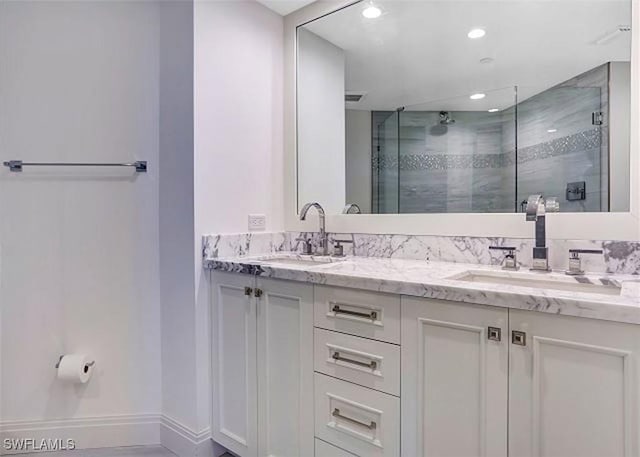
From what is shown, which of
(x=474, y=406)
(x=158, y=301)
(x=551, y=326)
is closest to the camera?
(x=551, y=326)

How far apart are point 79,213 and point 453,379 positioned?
1805mm

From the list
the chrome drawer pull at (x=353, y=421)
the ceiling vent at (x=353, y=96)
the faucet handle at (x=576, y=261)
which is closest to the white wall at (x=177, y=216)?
the chrome drawer pull at (x=353, y=421)

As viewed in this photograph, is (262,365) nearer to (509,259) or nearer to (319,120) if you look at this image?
(509,259)

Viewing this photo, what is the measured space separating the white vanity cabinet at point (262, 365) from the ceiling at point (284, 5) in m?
1.50

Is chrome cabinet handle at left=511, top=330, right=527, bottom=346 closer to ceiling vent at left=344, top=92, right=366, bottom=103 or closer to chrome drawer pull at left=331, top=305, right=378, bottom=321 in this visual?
chrome drawer pull at left=331, top=305, right=378, bottom=321

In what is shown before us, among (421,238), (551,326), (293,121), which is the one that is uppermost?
(293,121)

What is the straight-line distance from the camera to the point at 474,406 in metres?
1.08

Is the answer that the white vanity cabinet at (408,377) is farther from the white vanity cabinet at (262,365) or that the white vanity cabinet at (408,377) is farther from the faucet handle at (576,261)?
the faucet handle at (576,261)

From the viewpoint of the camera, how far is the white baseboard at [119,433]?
5.79 ft

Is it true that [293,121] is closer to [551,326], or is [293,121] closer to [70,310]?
[70,310]

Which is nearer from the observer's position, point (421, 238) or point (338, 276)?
point (338, 276)

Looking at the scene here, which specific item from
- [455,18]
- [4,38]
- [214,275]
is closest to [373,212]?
[214,275]

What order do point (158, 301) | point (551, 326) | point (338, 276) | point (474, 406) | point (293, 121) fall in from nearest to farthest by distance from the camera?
A: point (551, 326) < point (474, 406) < point (338, 276) < point (158, 301) < point (293, 121)

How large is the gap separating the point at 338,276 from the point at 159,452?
1341 millimetres
